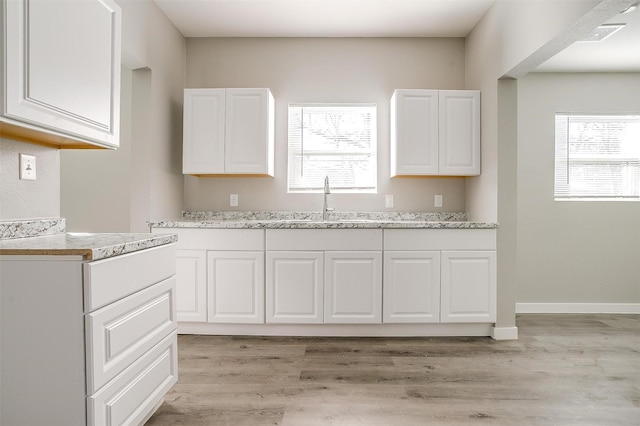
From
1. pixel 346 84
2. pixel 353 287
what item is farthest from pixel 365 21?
pixel 353 287

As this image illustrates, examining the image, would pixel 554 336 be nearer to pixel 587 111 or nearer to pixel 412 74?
pixel 587 111

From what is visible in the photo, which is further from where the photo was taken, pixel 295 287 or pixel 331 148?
pixel 331 148

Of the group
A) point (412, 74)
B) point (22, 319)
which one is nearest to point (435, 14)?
point (412, 74)

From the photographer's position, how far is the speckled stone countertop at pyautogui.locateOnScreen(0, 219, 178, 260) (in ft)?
4.33

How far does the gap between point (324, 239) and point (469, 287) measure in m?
1.21

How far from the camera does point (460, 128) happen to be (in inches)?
133

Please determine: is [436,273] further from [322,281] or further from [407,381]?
[407,381]

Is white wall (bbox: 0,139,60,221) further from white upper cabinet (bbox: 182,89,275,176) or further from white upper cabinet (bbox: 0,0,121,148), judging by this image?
white upper cabinet (bbox: 182,89,275,176)

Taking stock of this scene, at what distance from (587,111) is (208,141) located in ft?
12.3

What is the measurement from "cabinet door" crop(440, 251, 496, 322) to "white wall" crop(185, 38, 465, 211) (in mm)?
792

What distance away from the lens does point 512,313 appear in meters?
3.14

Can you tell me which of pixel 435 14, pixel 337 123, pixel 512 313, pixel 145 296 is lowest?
pixel 512 313

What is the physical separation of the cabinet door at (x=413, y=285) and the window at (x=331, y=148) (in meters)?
0.99

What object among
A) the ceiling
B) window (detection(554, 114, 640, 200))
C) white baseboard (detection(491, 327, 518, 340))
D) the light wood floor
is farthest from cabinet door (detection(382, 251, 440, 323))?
the ceiling
